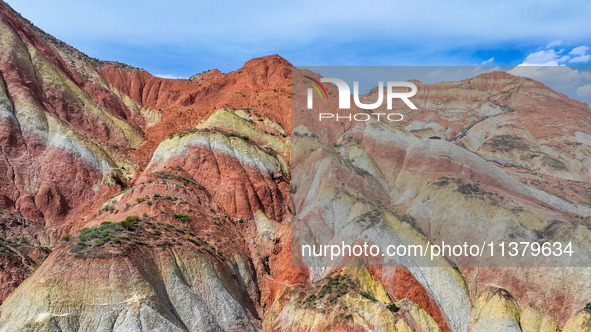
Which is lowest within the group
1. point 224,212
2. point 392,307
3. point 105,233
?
point 392,307

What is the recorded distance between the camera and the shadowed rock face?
3544 centimetres

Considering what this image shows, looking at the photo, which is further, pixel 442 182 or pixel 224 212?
pixel 442 182

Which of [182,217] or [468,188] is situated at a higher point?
[468,188]

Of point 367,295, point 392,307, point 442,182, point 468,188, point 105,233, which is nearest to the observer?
point 105,233

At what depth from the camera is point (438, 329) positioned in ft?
132

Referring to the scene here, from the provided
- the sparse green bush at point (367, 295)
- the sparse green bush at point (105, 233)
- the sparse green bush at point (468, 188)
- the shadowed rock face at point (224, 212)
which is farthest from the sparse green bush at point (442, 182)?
the sparse green bush at point (105, 233)

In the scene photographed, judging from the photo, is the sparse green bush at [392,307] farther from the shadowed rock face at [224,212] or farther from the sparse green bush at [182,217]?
the sparse green bush at [182,217]

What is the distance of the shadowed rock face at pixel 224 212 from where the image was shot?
35.4 meters

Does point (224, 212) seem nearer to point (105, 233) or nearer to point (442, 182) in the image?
point (105, 233)

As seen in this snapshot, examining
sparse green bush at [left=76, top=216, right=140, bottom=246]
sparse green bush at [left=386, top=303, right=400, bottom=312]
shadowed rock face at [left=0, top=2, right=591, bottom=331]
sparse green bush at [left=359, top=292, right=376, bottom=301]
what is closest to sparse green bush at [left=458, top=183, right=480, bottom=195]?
shadowed rock face at [left=0, top=2, right=591, bottom=331]

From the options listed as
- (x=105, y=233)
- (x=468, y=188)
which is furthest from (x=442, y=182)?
(x=105, y=233)

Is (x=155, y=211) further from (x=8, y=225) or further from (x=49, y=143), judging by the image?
(x=49, y=143)

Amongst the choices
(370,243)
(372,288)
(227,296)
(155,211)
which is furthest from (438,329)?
(155,211)

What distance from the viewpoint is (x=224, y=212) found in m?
53.1
